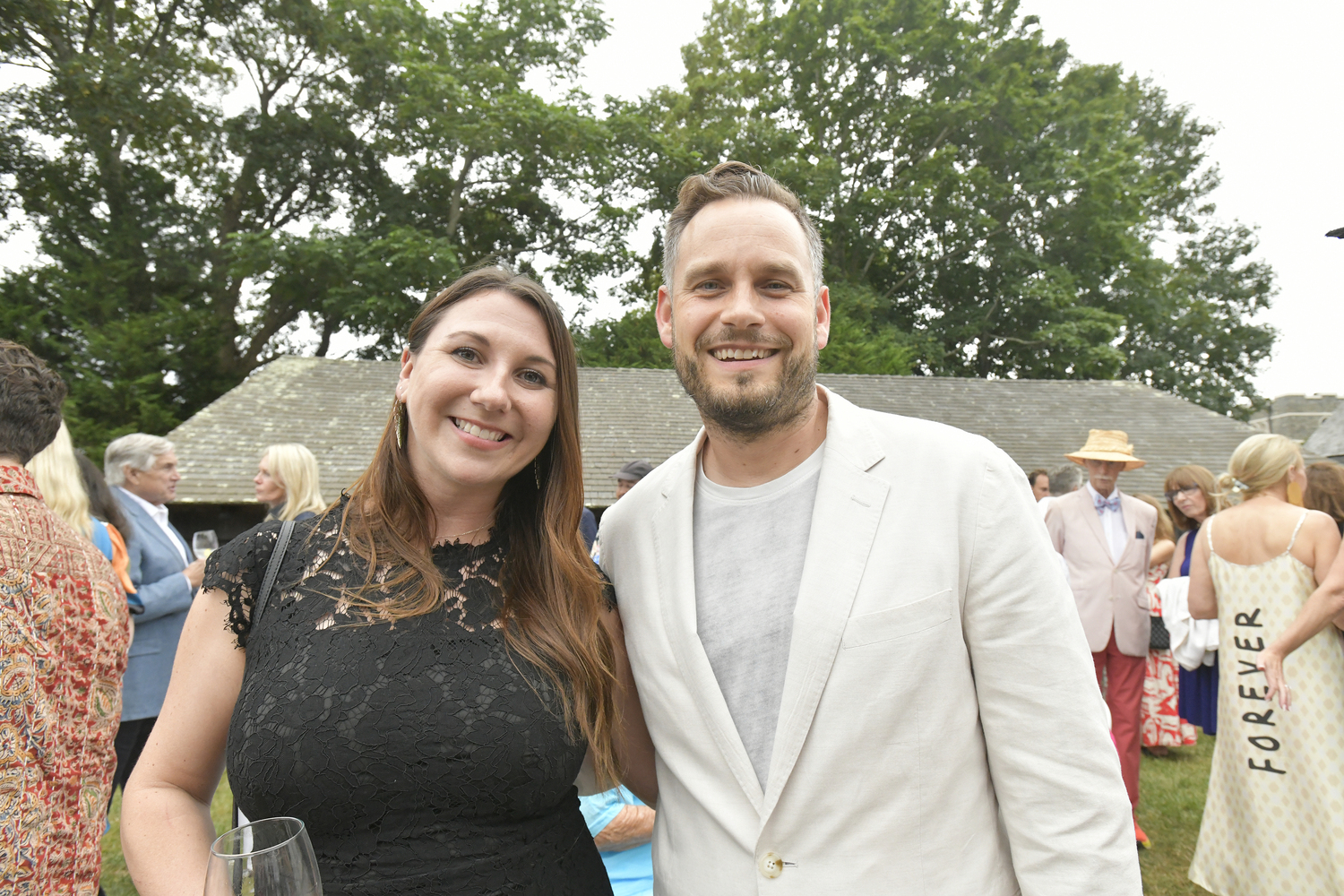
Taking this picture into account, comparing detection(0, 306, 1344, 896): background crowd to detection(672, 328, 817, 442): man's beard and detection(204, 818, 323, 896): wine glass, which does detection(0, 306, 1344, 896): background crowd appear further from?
detection(204, 818, 323, 896): wine glass

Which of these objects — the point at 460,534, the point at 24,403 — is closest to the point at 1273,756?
the point at 460,534

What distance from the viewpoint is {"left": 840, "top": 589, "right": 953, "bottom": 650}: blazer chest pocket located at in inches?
66.6

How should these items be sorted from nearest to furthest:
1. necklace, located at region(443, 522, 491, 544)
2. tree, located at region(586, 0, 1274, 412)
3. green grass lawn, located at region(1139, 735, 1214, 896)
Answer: necklace, located at region(443, 522, 491, 544)
green grass lawn, located at region(1139, 735, 1214, 896)
tree, located at region(586, 0, 1274, 412)

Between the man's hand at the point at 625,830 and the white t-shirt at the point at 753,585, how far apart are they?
1.51m

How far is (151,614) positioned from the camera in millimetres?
4641

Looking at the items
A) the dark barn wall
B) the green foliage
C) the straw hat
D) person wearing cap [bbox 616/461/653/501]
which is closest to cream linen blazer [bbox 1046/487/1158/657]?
the straw hat

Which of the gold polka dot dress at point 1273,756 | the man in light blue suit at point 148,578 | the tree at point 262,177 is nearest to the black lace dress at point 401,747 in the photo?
the man in light blue suit at point 148,578

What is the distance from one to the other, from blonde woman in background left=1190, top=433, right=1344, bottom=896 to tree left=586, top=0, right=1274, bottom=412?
26.0 metres

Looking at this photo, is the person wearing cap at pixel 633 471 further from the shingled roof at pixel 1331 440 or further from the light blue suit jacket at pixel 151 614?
the shingled roof at pixel 1331 440

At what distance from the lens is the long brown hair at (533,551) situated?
190 centimetres

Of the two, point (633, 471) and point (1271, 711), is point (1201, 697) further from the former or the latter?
point (633, 471)

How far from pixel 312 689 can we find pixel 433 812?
36 cm

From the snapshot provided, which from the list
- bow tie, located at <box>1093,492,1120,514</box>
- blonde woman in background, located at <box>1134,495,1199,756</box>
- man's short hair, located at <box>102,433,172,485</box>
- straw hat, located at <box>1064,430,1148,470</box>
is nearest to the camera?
man's short hair, located at <box>102,433,172,485</box>

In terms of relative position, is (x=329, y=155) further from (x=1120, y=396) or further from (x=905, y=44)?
(x=1120, y=396)
